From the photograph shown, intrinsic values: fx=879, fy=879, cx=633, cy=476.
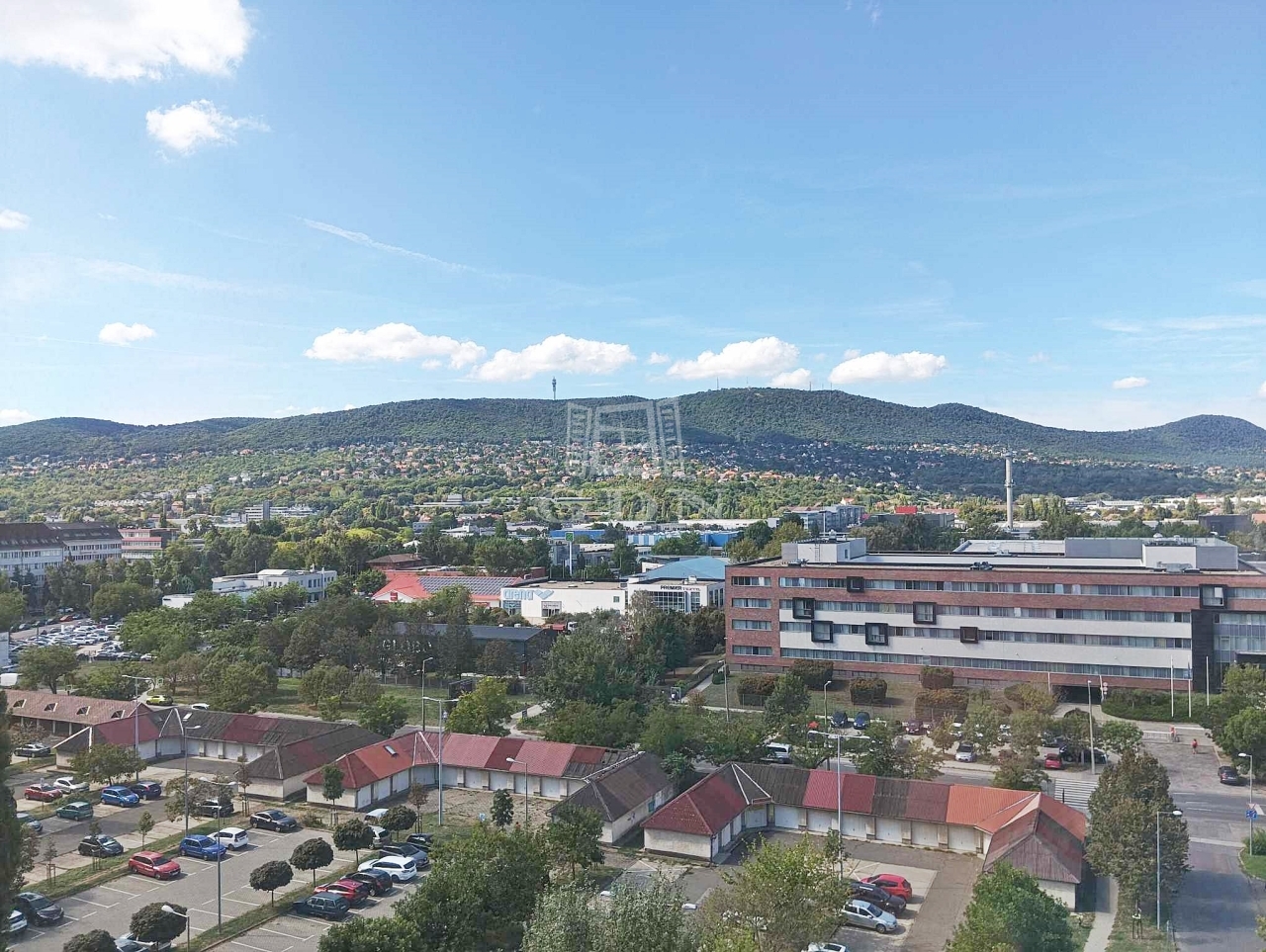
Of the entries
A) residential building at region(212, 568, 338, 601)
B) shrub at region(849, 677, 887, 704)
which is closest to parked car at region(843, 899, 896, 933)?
shrub at region(849, 677, 887, 704)

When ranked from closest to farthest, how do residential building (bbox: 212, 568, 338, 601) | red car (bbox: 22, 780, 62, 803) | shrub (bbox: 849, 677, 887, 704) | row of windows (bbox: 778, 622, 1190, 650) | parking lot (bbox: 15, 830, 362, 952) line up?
parking lot (bbox: 15, 830, 362, 952) → red car (bbox: 22, 780, 62, 803) → row of windows (bbox: 778, 622, 1190, 650) → shrub (bbox: 849, 677, 887, 704) → residential building (bbox: 212, 568, 338, 601)

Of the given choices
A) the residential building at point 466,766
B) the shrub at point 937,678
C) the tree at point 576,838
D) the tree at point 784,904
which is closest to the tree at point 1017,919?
the tree at point 784,904

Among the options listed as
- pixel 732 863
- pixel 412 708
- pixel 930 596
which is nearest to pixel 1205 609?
Answer: pixel 930 596

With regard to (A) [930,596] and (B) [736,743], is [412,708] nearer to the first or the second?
(B) [736,743]

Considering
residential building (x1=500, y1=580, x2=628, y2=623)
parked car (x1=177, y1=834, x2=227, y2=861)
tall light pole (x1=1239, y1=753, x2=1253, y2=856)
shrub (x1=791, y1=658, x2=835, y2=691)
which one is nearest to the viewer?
tall light pole (x1=1239, y1=753, x2=1253, y2=856)

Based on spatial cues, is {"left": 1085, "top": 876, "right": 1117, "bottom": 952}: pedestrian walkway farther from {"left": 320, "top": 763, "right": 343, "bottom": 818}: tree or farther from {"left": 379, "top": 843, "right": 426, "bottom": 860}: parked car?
{"left": 320, "top": 763, "right": 343, "bottom": 818}: tree

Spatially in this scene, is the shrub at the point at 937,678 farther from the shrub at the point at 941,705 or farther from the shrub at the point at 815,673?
the shrub at the point at 815,673
